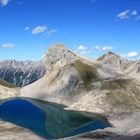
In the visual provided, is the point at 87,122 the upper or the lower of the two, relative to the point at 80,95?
lower

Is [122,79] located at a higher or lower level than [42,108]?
higher

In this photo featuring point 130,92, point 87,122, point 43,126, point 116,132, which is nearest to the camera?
point 116,132

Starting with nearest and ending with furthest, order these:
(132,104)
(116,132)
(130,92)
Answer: (116,132), (132,104), (130,92)

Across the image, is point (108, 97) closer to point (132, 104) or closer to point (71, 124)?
point (132, 104)

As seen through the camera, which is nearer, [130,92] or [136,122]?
[136,122]

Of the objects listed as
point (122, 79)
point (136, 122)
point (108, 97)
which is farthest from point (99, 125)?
point (122, 79)

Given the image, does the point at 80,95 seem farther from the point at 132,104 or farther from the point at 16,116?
the point at 16,116

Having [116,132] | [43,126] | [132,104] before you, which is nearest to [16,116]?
[43,126]

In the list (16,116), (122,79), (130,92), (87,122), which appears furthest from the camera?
(122,79)

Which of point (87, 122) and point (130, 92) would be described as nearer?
point (87, 122)
